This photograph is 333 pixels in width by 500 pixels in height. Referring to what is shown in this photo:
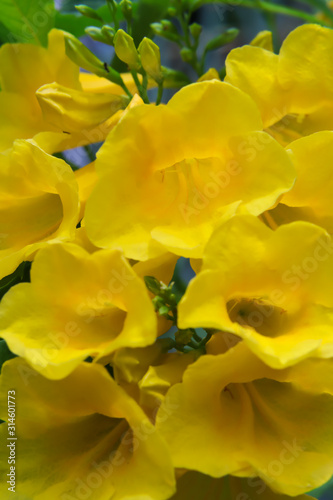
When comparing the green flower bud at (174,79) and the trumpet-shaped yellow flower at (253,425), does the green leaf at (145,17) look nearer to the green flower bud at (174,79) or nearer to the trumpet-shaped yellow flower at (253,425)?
the green flower bud at (174,79)

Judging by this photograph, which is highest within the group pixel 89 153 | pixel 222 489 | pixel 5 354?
pixel 89 153

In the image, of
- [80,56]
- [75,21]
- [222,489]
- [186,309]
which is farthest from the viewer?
[75,21]

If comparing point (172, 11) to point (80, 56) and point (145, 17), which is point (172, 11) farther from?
point (80, 56)

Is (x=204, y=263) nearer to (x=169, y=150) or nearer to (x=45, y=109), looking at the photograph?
(x=169, y=150)

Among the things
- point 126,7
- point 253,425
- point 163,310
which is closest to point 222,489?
point 253,425

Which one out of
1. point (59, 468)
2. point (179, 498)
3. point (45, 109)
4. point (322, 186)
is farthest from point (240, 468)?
point (45, 109)

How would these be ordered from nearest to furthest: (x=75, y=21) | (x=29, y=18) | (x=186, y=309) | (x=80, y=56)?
(x=186, y=309)
(x=80, y=56)
(x=29, y=18)
(x=75, y=21)

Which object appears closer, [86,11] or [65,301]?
[65,301]

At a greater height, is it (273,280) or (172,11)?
(172,11)
